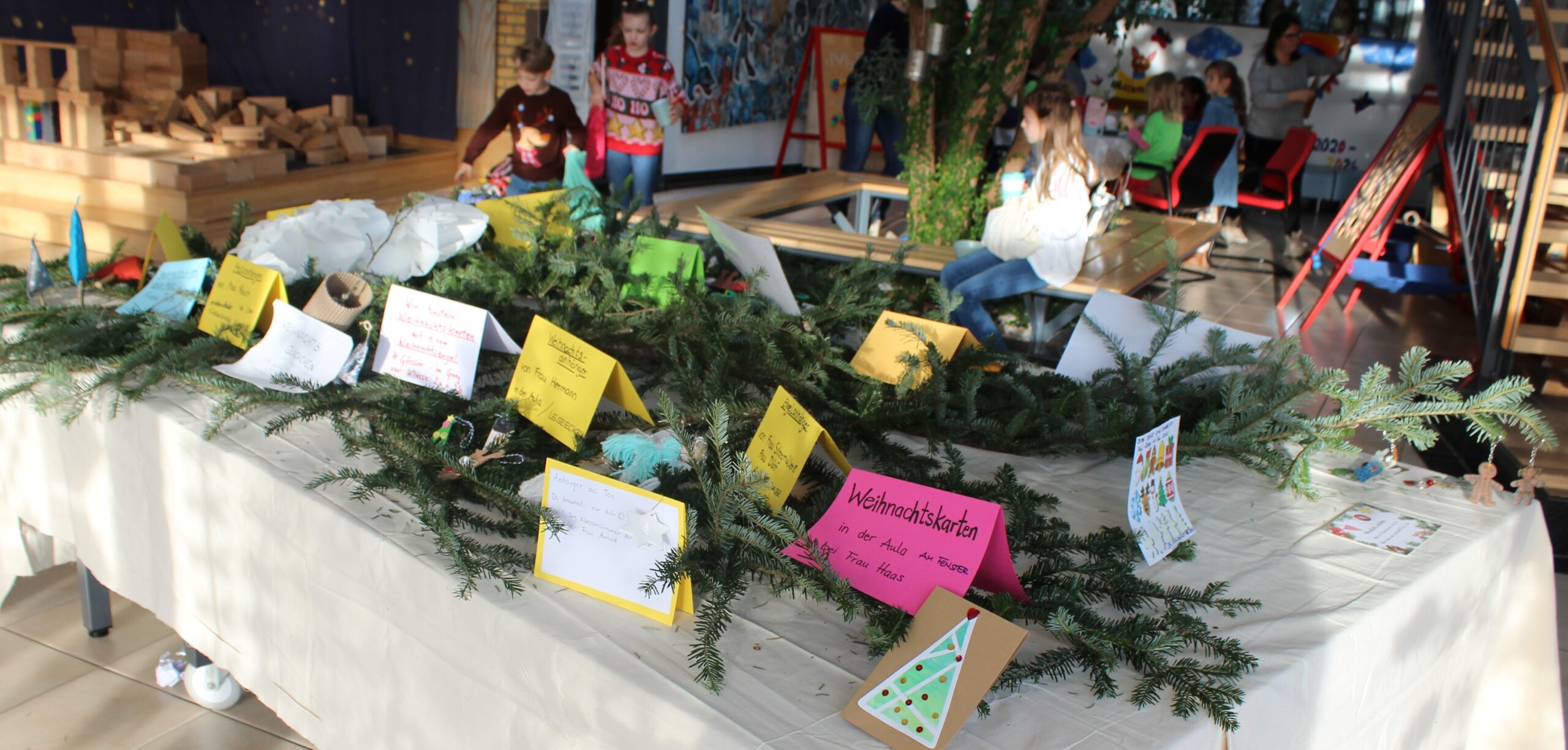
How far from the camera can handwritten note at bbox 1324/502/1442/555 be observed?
1.28 meters

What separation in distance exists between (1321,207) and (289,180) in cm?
822

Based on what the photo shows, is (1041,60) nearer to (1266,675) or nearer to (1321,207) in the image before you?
(1266,675)

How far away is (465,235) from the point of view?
1993 millimetres

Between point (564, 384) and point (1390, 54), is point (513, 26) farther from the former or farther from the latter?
point (1390, 54)

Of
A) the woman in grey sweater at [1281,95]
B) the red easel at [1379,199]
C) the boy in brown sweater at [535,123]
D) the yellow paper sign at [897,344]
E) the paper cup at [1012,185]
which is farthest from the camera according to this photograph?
the woman in grey sweater at [1281,95]

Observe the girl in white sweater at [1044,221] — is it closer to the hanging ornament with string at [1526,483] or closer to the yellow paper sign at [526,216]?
the yellow paper sign at [526,216]

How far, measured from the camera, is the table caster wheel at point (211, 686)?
1.94 meters

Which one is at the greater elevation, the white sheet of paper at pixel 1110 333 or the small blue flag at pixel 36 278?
the white sheet of paper at pixel 1110 333

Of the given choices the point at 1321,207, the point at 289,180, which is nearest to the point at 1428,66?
the point at 1321,207

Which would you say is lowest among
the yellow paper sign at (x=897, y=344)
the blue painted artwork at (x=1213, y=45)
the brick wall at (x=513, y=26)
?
the yellow paper sign at (x=897, y=344)

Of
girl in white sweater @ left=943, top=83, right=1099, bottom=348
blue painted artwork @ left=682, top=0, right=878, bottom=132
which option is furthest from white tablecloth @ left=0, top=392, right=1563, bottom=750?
blue painted artwork @ left=682, top=0, right=878, bottom=132

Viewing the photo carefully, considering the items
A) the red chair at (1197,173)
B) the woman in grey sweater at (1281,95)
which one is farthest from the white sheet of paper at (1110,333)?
the woman in grey sweater at (1281,95)

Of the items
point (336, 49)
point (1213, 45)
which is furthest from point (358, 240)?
point (1213, 45)

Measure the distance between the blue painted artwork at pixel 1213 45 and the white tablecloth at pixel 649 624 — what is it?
27.9 feet
